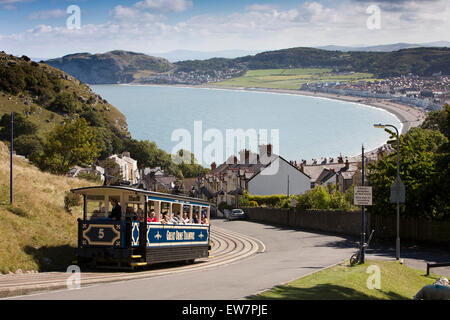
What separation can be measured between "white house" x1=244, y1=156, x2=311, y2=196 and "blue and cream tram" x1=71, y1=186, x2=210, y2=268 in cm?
5878

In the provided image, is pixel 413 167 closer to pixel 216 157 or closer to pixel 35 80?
pixel 35 80

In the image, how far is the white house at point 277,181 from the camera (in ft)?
272

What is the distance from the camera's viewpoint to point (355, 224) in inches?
1796

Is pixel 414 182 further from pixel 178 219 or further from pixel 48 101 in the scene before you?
pixel 48 101

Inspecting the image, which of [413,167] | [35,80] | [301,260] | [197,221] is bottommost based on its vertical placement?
[301,260]

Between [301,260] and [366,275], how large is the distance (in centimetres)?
749

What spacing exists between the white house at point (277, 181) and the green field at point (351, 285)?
5682 cm

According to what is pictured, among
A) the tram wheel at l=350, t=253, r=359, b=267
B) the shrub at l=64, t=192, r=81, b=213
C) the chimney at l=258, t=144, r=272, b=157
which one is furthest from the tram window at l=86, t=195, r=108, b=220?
Result: the chimney at l=258, t=144, r=272, b=157

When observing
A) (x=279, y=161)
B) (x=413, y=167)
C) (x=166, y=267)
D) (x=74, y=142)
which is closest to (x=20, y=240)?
Answer: (x=166, y=267)

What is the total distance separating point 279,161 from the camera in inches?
3238

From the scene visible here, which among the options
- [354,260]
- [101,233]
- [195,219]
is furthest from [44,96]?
[354,260]

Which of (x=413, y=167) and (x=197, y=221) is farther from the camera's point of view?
(x=413, y=167)

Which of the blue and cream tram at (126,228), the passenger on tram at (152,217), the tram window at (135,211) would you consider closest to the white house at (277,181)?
the blue and cream tram at (126,228)

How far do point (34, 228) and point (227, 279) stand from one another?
36.3 ft
